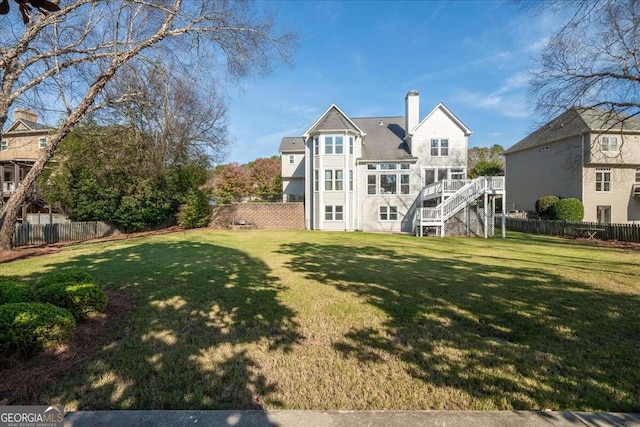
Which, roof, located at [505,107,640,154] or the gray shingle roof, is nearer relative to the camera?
roof, located at [505,107,640,154]

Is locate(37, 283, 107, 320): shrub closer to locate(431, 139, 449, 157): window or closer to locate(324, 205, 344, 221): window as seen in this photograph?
locate(324, 205, 344, 221): window

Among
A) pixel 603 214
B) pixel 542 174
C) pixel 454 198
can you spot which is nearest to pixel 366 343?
pixel 454 198

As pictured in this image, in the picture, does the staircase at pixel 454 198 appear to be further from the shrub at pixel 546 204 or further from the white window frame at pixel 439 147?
the shrub at pixel 546 204

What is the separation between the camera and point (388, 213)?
76.1ft

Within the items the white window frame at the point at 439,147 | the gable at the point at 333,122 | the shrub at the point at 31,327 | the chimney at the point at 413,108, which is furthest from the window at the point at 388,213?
the shrub at the point at 31,327

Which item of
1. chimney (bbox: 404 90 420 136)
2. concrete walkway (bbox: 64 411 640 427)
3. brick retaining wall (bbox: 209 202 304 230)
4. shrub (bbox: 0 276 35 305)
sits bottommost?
concrete walkway (bbox: 64 411 640 427)

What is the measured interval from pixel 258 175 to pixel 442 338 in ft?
163

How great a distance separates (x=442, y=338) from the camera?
4.08m

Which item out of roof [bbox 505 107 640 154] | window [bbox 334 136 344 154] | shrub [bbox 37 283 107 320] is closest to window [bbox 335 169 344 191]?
window [bbox 334 136 344 154]

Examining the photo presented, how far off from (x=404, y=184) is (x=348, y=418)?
21.8 m

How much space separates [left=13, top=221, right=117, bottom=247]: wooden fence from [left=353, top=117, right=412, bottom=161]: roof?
1884cm

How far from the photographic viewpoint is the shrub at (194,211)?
23.2m

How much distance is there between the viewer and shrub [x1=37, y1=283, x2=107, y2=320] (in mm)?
4387

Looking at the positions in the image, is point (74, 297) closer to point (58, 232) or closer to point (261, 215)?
point (58, 232)
